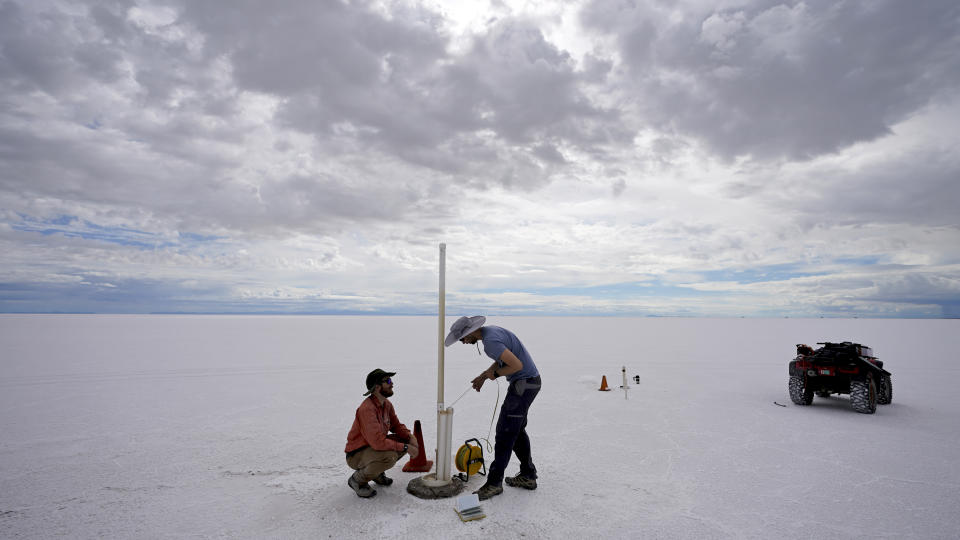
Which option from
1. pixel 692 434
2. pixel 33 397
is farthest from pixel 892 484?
pixel 33 397

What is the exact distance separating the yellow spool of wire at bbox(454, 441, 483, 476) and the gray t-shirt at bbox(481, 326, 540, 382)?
1.17 m

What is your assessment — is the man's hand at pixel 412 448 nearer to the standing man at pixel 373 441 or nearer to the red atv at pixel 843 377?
the standing man at pixel 373 441

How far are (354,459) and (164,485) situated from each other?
2.46 meters

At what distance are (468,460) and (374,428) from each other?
1.30m

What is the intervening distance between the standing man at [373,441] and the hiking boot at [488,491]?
809mm

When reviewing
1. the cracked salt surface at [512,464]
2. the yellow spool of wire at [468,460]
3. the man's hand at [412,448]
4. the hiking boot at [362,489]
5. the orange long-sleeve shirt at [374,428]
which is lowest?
the cracked salt surface at [512,464]

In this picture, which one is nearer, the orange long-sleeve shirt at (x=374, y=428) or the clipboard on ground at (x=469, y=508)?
the clipboard on ground at (x=469, y=508)

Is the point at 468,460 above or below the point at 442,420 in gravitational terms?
below

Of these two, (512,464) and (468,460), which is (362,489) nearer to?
(468,460)

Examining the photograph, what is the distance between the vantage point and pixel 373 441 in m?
4.87

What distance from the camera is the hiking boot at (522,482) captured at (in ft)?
17.5

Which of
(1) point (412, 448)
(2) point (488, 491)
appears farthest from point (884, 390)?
(1) point (412, 448)

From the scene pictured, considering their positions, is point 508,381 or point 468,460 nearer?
point 508,381

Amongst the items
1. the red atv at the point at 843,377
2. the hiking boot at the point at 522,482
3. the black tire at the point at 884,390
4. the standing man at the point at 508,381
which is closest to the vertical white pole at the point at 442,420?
the standing man at the point at 508,381
